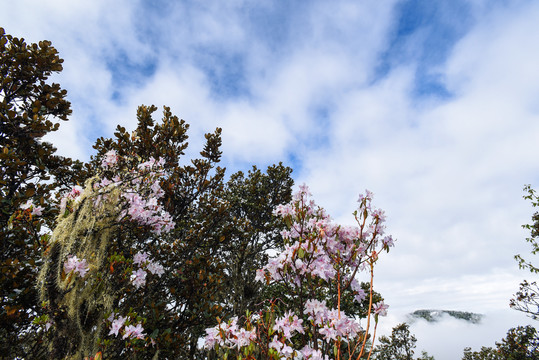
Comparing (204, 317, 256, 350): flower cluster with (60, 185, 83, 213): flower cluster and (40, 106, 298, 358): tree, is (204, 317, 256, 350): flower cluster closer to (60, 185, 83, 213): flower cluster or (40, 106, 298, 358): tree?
(40, 106, 298, 358): tree

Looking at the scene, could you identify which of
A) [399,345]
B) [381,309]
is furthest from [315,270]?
[399,345]

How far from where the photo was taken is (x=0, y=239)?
316 centimetres

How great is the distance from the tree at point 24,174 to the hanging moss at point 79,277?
0.39 meters

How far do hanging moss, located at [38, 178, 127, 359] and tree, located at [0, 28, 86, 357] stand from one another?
1.29 feet

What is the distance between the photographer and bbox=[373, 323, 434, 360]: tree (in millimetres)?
24688

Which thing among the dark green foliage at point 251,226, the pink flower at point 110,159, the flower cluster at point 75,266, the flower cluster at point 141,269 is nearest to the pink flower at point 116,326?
the flower cluster at point 141,269

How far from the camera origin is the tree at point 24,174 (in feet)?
10.7

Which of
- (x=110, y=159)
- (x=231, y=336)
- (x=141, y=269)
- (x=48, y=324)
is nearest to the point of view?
(x=231, y=336)

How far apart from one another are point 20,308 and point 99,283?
0.93 m

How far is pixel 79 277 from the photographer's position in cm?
316

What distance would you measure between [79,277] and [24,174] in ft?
6.06

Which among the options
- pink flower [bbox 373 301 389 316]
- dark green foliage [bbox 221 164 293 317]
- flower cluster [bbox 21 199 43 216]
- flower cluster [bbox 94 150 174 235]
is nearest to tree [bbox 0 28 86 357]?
flower cluster [bbox 21 199 43 216]

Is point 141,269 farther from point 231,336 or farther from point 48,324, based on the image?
point 231,336

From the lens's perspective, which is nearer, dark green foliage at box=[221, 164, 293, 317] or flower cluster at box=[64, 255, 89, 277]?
flower cluster at box=[64, 255, 89, 277]
